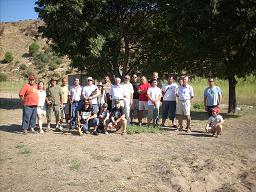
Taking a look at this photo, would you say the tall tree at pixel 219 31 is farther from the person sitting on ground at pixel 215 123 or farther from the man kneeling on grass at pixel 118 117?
the man kneeling on grass at pixel 118 117

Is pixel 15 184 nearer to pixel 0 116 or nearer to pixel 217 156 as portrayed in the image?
pixel 217 156

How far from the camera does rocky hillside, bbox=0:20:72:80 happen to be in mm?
59750

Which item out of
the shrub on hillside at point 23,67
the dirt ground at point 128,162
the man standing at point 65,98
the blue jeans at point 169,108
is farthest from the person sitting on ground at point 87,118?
the shrub on hillside at point 23,67

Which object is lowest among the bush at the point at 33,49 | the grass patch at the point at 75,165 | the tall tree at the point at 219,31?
the grass patch at the point at 75,165

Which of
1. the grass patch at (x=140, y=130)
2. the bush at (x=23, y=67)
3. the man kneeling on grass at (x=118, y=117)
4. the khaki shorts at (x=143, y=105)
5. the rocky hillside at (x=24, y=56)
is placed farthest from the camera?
the bush at (x=23, y=67)

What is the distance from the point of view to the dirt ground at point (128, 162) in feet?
25.1

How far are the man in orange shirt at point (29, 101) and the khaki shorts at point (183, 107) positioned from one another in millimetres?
4614

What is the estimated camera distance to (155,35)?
21.2 meters

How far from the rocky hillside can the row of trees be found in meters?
31.6

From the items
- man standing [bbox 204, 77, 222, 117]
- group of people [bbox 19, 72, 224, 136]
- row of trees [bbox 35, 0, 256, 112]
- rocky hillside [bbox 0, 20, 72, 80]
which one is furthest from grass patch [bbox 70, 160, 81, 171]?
rocky hillside [bbox 0, 20, 72, 80]

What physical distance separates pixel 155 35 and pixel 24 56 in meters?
50.4

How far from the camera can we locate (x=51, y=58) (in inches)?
2527

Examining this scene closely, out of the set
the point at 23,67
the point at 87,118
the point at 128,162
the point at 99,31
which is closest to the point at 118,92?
the point at 87,118

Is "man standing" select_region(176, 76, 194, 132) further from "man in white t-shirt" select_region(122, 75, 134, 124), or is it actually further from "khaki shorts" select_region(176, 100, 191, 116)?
"man in white t-shirt" select_region(122, 75, 134, 124)
